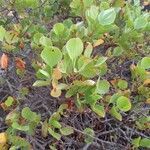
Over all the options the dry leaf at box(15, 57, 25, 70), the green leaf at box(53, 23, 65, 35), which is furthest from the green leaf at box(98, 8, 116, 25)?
the dry leaf at box(15, 57, 25, 70)

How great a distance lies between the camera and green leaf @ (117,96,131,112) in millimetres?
1436

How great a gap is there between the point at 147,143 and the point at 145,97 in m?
0.17

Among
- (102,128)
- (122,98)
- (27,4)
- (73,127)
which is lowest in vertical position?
(102,128)

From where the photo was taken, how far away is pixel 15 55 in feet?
5.70

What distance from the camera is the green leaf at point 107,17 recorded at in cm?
141

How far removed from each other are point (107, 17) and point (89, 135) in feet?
1.38

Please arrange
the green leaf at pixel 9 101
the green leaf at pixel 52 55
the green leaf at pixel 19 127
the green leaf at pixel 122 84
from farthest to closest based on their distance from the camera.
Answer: the green leaf at pixel 122 84 → the green leaf at pixel 9 101 → the green leaf at pixel 19 127 → the green leaf at pixel 52 55

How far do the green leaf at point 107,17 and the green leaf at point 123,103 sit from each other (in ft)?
0.81

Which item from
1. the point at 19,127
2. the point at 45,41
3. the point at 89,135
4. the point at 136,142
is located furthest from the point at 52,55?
the point at 136,142

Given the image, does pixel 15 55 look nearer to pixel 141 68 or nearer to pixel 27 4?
pixel 27 4

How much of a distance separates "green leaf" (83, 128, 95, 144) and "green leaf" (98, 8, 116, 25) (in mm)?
382

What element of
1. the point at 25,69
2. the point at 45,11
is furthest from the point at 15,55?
the point at 45,11

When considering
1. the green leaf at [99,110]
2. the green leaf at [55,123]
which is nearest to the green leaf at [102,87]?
the green leaf at [99,110]

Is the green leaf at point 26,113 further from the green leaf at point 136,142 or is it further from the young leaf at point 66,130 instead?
the green leaf at point 136,142
